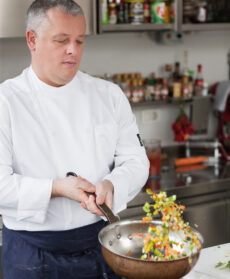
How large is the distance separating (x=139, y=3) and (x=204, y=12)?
0.51 meters

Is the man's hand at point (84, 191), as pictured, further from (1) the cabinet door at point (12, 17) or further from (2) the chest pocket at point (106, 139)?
(1) the cabinet door at point (12, 17)

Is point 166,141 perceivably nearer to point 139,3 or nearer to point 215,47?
point 215,47

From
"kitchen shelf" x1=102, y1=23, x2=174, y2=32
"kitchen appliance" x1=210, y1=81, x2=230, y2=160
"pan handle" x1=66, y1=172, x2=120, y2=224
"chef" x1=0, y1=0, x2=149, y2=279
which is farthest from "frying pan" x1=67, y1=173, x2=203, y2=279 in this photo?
"kitchen appliance" x1=210, y1=81, x2=230, y2=160

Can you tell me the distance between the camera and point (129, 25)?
3059mm

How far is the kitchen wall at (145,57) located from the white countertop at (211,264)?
1851mm

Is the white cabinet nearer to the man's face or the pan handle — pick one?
the man's face

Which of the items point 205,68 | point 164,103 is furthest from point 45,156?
point 205,68

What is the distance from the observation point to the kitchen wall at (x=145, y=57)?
3141 mm

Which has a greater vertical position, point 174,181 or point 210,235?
point 174,181

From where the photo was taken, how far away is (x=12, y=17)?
2.60 metres

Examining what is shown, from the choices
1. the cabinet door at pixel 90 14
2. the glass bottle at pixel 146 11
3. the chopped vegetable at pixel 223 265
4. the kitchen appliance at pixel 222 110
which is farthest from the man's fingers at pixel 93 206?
the kitchen appliance at pixel 222 110

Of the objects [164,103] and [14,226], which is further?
[164,103]

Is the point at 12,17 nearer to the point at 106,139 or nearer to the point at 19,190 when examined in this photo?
→ the point at 106,139

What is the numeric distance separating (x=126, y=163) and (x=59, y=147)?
26cm
